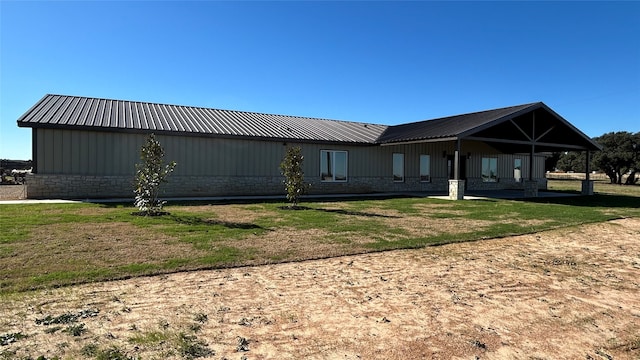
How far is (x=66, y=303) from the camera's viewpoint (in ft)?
12.6

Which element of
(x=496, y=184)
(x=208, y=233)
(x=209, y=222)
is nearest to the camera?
(x=208, y=233)

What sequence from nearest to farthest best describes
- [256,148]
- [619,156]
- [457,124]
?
[256,148]
[457,124]
[619,156]

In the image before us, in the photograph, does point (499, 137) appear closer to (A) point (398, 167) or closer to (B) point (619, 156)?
(A) point (398, 167)

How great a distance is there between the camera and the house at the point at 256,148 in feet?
45.8

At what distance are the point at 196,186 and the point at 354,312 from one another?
13.4m

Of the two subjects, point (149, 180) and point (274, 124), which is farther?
point (274, 124)

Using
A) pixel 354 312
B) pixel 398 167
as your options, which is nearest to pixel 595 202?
pixel 398 167

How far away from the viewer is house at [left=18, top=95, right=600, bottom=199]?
14.0 meters

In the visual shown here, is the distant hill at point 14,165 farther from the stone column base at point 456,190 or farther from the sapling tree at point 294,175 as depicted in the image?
the stone column base at point 456,190

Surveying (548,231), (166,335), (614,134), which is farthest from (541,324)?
(614,134)

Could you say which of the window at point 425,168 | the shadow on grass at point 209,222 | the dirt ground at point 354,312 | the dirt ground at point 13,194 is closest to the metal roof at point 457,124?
the window at point 425,168

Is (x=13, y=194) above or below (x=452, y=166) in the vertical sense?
below

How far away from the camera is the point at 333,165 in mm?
19062

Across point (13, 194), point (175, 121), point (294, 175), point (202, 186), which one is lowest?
point (13, 194)
